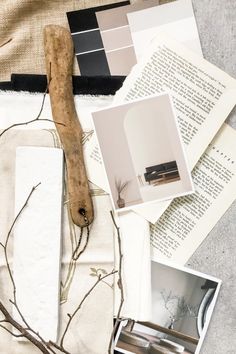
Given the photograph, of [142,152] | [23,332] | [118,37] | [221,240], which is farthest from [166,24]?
[23,332]

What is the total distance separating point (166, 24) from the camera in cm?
74

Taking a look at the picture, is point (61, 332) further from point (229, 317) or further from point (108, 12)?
point (108, 12)

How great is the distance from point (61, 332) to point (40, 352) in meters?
0.04

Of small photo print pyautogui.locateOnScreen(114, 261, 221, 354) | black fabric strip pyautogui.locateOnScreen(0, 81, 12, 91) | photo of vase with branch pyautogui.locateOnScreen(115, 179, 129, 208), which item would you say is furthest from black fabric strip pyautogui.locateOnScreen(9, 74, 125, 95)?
small photo print pyautogui.locateOnScreen(114, 261, 221, 354)

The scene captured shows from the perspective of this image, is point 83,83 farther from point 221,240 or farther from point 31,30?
point 221,240

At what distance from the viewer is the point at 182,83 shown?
722 millimetres

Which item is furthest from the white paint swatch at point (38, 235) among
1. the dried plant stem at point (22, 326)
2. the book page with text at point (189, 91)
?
the book page with text at point (189, 91)

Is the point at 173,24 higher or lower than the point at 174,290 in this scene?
higher

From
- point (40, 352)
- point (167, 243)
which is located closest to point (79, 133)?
point (167, 243)

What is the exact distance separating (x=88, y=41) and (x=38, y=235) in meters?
0.27

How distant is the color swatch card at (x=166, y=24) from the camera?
0.73 metres

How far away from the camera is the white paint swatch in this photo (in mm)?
696

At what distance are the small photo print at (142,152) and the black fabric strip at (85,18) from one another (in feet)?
0.41

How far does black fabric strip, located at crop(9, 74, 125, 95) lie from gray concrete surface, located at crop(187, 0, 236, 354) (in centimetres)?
14
